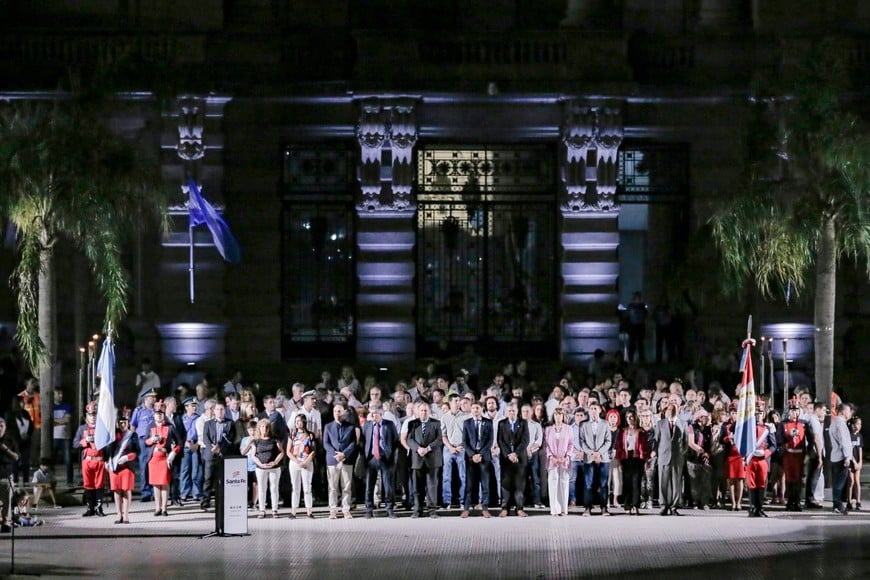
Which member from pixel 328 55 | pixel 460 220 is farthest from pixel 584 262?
pixel 328 55

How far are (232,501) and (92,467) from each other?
12.2ft

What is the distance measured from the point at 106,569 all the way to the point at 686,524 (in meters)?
9.26

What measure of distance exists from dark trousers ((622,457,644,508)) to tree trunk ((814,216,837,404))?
463 cm

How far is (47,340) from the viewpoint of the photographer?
32312mm

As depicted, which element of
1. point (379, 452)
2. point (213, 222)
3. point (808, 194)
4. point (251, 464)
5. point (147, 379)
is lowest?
point (251, 464)

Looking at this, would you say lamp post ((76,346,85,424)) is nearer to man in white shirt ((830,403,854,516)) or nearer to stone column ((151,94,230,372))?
stone column ((151,94,230,372))

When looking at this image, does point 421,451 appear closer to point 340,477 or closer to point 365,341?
point 340,477

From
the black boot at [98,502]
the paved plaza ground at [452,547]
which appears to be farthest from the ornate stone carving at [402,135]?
the black boot at [98,502]

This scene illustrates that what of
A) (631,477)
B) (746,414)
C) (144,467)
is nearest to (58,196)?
(144,467)

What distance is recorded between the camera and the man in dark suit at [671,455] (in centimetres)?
2994

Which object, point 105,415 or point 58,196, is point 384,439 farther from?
point 58,196

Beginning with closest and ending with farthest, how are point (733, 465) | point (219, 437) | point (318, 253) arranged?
Result: 1. point (733, 465)
2. point (219, 437)
3. point (318, 253)

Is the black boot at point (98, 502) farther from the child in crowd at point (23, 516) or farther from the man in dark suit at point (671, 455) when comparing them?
the man in dark suit at point (671, 455)

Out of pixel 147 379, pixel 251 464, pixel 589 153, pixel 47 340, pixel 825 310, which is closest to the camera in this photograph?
pixel 251 464
